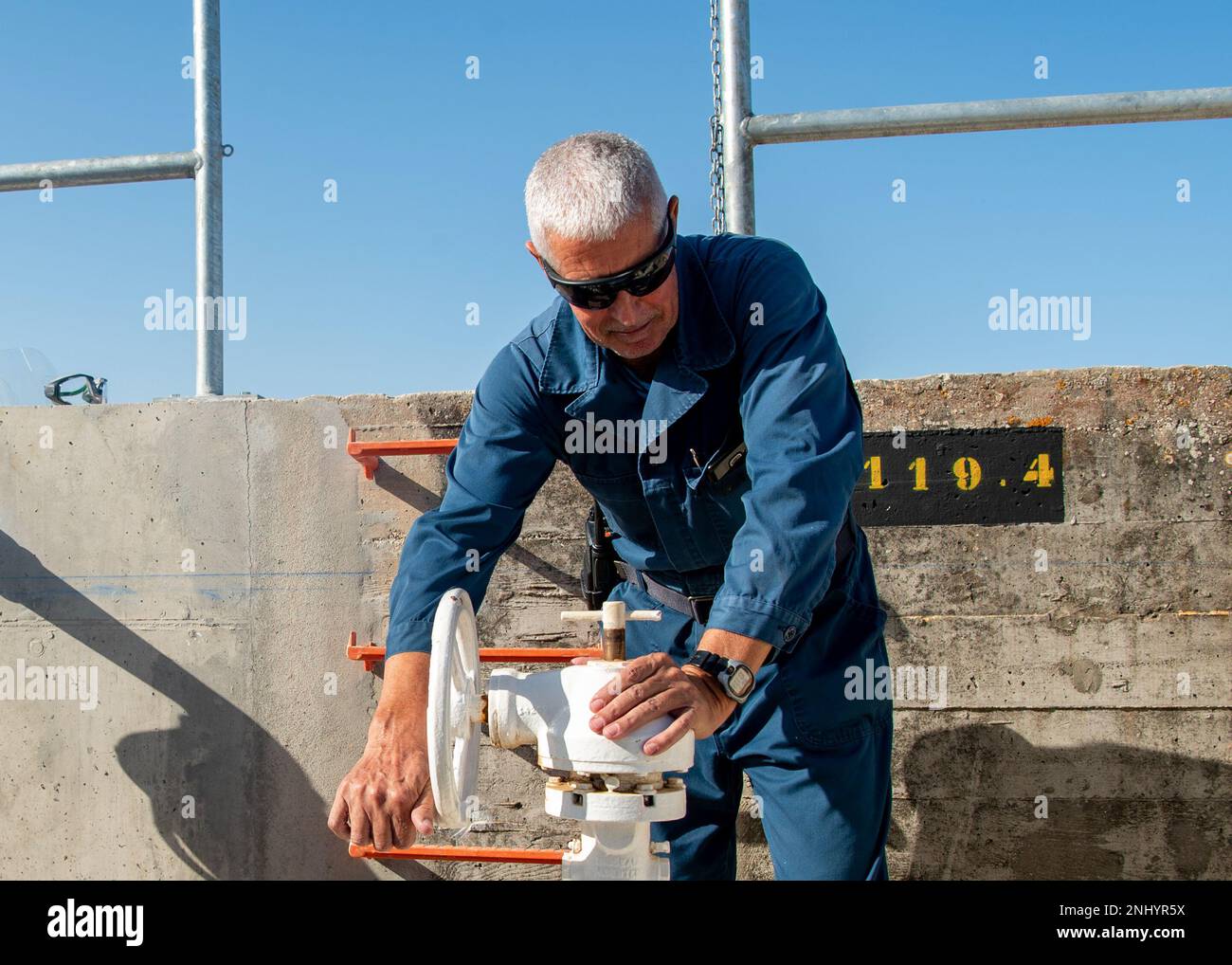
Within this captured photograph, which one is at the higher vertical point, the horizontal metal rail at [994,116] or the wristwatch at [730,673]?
the horizontal metal rail at [994,116]

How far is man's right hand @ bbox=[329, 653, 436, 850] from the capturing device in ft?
A: 6.14

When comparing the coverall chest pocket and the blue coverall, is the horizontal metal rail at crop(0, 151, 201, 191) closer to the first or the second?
the blue coverall

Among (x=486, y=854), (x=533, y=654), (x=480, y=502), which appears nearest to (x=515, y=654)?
(x=533, y=654)

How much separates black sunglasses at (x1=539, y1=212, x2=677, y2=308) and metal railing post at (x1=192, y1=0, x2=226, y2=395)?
2253mm

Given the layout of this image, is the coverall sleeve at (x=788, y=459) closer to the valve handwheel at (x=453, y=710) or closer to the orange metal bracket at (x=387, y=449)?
the valve handwheel at (x=453, y=710)

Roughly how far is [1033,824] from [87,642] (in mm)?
3590

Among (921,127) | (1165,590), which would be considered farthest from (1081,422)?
(921,127)

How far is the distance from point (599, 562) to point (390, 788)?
1.19 m

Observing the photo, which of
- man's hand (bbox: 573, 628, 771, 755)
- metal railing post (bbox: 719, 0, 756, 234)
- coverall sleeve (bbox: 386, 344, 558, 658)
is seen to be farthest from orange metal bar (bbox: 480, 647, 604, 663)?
man's hand (bbox: 573, 628, 771, 755)

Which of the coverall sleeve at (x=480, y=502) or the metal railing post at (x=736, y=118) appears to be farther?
the metal railing post at (x=736, y=118)

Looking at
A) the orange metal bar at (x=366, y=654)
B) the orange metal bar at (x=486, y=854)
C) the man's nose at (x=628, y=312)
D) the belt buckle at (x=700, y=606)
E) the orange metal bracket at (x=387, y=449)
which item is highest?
the man's nose at (x=628, y=312)

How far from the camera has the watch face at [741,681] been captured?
1826mm

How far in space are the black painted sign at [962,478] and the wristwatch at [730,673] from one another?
6.64 ft

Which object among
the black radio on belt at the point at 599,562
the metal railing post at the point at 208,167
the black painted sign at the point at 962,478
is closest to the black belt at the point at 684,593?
the black radio on belt at the point at 599,562
